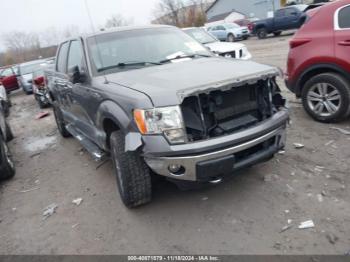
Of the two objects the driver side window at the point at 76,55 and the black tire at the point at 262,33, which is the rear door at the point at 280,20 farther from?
the driver side window at the point at 76,55

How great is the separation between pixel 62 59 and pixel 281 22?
20.4 meters

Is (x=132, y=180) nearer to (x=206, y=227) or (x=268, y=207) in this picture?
(x=206, y=227)

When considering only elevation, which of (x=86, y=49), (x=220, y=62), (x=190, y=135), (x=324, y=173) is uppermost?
(x=86, y=49)

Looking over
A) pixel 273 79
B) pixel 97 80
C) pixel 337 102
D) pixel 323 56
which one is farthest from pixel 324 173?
pixel 97 80

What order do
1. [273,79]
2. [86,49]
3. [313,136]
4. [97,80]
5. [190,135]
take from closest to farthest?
[190,135]
[273,79]
[97,80]
[86,49]
[313,136]

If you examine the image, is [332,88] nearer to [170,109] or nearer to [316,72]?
[316,72]

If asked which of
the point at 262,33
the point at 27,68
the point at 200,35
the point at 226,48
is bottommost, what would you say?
the point at 262,33

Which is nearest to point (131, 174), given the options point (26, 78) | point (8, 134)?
point (8, 134)

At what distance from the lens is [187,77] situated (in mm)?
3123

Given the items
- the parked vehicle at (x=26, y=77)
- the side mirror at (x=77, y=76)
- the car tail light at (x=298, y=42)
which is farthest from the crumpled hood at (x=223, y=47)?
the parked vehicle at (x=26, y=77)

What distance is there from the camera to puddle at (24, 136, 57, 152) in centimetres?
654

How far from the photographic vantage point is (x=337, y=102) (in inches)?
187

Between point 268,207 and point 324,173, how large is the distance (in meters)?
0.95

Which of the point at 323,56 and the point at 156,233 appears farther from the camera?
the point at 323,56
